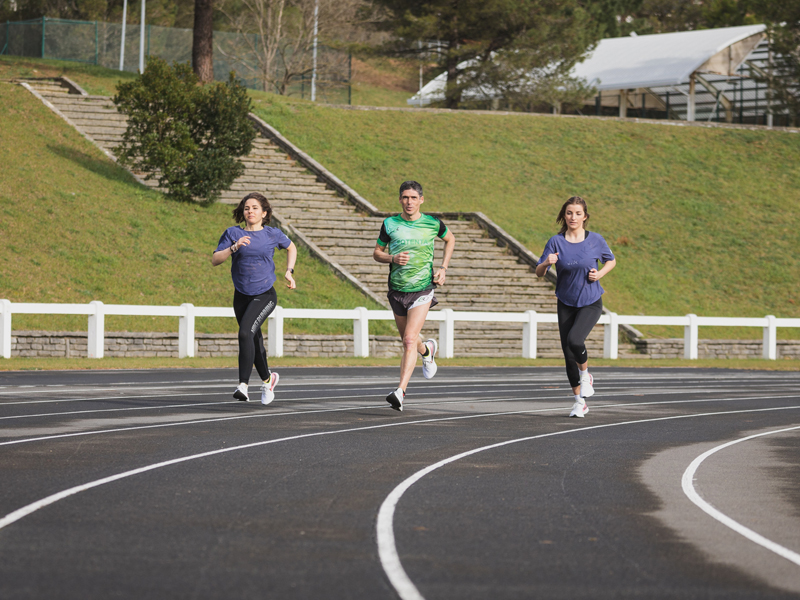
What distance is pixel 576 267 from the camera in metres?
11.1

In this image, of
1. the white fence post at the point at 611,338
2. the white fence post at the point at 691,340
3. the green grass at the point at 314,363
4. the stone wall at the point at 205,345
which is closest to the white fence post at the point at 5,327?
the green grass at the point at 314,363

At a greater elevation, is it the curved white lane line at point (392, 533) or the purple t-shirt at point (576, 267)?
the purple t-shirt at point (576, 267)

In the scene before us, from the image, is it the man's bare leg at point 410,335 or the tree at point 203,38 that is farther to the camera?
the tree at point 203,38

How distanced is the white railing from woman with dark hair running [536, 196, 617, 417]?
39.9ft

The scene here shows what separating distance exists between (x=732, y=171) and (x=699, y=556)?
144 feet

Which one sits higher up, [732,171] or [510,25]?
[510,25]

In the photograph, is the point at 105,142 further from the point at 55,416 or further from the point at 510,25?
the point at 55,416

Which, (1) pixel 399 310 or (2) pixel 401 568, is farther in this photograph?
(1) pixel 399 310

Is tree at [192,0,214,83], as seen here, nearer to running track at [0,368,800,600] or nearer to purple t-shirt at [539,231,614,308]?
running track at [0,368,800,600]

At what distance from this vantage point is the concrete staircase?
28391mm

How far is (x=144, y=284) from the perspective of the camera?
2666 cm

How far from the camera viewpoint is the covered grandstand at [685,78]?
59281mm

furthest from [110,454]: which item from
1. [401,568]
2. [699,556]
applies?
[699,556]

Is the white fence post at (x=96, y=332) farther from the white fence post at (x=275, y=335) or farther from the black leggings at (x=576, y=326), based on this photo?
the black leggings at (x=576, y=326)
